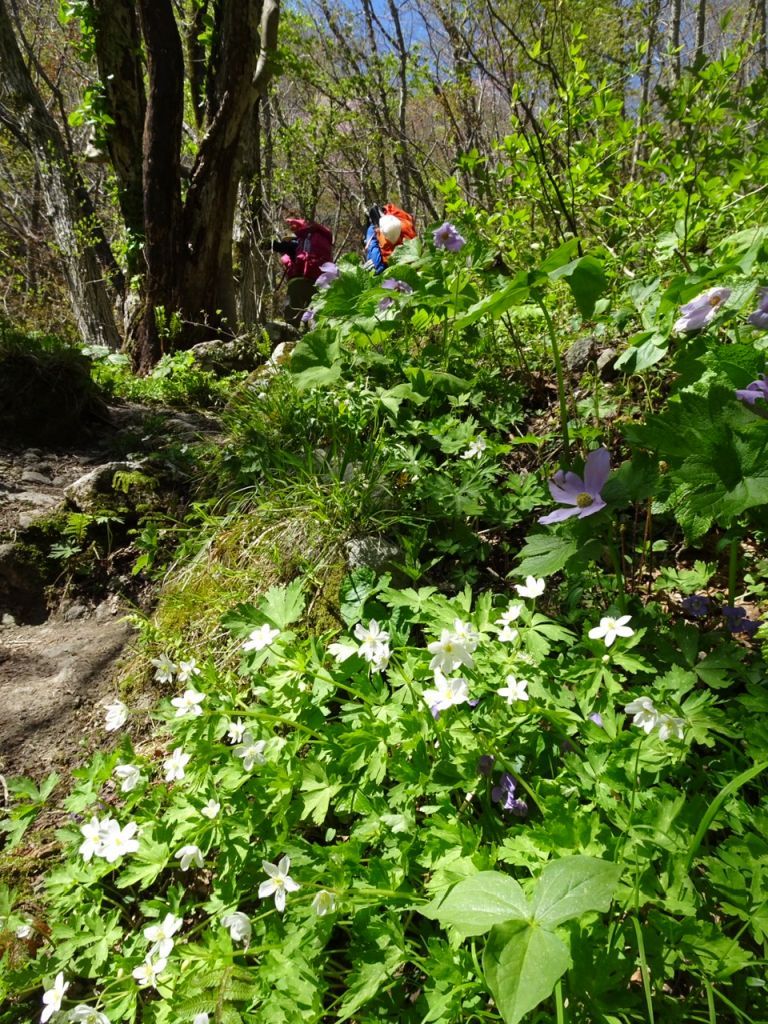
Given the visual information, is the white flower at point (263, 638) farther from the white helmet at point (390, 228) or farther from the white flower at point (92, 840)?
the white helmet at point (390, 228)

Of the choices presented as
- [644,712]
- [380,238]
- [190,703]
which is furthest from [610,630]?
[380,238]

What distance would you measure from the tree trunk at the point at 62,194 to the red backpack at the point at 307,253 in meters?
2.45

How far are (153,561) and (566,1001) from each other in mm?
2156

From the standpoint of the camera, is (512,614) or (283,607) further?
(283,607)

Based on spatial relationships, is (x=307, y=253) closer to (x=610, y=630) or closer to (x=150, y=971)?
(x=610, y=630)

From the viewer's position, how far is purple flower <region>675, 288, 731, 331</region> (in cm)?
149

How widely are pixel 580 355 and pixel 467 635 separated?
2.13m

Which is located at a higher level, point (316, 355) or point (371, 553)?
A: point (316, 355)

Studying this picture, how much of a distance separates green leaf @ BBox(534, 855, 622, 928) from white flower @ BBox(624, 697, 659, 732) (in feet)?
1.13

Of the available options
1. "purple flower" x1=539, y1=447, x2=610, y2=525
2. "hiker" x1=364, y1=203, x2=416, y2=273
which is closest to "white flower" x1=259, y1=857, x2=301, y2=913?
"purple flower" x1=539, y1=447, x2=610, y2=525

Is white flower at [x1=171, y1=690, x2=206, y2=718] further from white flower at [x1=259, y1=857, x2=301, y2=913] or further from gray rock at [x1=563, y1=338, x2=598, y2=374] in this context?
gray rock at [x1=563, y1=338, x2=598, y2=374]

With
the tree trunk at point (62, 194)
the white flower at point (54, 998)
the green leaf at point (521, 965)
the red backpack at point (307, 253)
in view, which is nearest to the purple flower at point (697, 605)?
the green leaf at point (521, 965)

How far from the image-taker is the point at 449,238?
2.46 metres

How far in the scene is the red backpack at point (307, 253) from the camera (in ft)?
25.7
